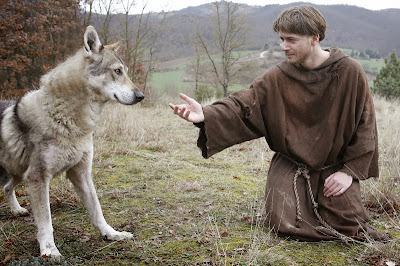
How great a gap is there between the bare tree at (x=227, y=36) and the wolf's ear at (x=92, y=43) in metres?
14.4

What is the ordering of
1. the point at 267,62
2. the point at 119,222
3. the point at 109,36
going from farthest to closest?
1. the point at 267,62
2. the point at 109,36
3. the point at 119,222

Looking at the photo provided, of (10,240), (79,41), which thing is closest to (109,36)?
(79,41)

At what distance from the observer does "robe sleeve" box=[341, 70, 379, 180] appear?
3100 mm

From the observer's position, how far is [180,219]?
3451 mm

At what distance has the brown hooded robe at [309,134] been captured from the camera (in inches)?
122

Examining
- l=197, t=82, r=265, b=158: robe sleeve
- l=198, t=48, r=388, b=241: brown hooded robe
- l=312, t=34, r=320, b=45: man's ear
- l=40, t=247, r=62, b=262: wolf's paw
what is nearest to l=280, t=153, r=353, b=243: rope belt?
l=198, t=48, r=388, b=241: brown hooded robe

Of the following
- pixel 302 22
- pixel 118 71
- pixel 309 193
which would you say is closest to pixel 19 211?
pixel 118 71

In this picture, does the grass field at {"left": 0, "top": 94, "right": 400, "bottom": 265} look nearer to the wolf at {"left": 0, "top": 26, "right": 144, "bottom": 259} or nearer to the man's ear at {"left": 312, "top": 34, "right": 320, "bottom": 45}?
the wolf at {"left": 0, "top": 26, "right": 144, "bottom": 259}

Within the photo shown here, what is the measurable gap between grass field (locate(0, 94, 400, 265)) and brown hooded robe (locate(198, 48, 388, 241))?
0.70ft

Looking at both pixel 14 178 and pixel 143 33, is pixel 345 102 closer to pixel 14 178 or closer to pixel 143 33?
pixel 14 178

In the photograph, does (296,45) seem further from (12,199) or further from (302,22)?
(12,199)

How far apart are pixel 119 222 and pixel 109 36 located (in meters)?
12.4

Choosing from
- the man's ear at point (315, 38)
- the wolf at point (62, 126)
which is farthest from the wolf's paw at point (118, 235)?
the man's ear at point (315, 38)

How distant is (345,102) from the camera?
3115 mm
